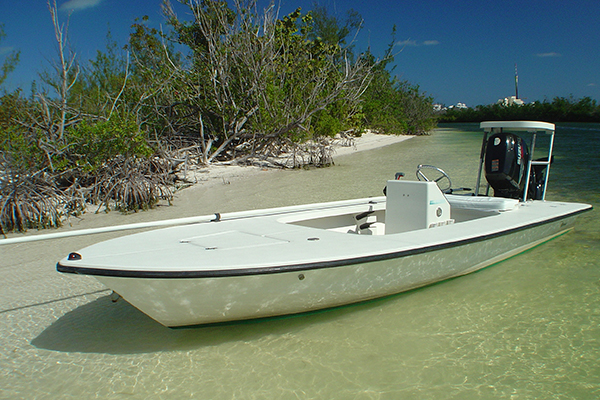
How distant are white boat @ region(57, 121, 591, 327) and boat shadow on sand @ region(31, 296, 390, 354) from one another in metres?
0.23

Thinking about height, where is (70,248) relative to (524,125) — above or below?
below

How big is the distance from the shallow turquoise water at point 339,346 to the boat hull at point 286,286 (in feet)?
0.76

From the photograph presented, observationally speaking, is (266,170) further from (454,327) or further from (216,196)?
(454,327)

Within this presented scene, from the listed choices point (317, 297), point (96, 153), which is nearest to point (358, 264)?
point (317, 297)

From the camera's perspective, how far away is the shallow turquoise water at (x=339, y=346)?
2.68 m

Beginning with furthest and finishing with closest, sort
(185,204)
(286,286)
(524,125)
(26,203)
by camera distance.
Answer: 1. (185,204)
2. (26,203)
3. (524,125)
4. (286,286)

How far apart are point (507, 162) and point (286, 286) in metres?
3.53

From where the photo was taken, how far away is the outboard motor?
16.9ft

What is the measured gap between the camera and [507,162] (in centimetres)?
514

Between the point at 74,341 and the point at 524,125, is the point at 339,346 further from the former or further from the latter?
the point at 524,125

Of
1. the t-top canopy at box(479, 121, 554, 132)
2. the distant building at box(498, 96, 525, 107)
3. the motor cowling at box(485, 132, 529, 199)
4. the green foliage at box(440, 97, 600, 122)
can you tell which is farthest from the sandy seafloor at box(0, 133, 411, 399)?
the distant building at box(498, 96, 525, 107)

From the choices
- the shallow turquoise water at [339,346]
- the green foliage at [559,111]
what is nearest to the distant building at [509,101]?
the green foliage at [559,111]

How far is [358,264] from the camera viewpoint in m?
3.12

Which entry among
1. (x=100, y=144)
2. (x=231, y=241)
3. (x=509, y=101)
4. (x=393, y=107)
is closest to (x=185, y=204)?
(x=100, y=144)
